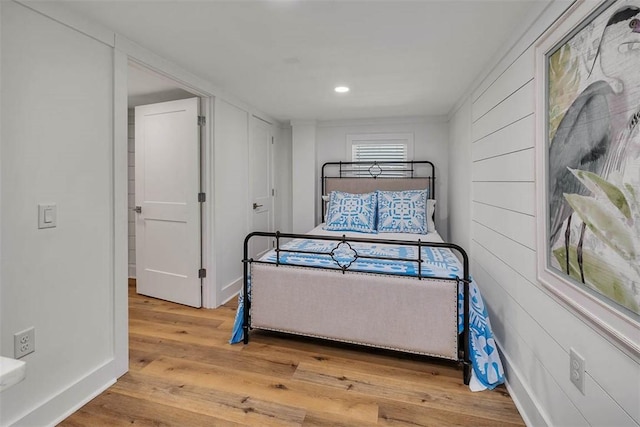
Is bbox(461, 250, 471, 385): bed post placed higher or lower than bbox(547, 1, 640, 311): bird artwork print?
lower

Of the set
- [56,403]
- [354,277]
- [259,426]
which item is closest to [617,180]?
[354,277]

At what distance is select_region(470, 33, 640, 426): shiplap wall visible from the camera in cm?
112

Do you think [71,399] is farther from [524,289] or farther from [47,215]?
[524,289]

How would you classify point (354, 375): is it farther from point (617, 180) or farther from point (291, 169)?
point (291, 169)

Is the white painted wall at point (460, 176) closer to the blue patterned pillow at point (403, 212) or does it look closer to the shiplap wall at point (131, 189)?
the blue patterned pillow at point (403, 212)

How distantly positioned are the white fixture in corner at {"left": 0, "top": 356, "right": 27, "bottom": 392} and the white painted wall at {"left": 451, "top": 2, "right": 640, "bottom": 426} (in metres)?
1.59

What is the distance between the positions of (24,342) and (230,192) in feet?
6.90

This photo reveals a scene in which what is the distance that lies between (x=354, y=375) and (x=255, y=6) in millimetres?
2255

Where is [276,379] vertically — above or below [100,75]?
below

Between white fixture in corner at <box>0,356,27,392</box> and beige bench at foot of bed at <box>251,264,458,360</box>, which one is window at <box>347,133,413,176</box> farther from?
white fixture in corner at <box>0,356,27,392</box>

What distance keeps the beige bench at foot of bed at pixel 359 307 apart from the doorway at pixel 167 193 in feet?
3.56

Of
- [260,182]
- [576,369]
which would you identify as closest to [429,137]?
[260,182]

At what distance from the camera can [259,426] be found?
164 centimetres

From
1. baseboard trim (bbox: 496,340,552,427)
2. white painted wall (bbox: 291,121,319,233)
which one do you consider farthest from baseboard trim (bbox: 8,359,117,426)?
white painted wall (bbox: 291,121,319,233)
